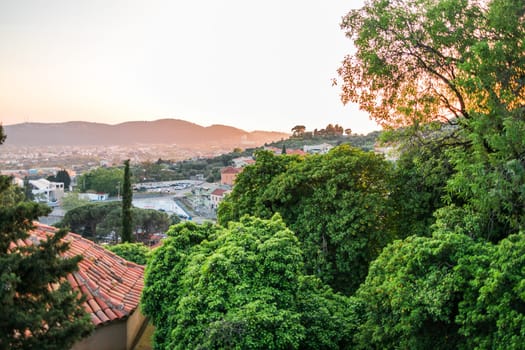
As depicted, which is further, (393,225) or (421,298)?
(393,225)

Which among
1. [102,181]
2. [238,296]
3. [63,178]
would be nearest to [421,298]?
[238,296]

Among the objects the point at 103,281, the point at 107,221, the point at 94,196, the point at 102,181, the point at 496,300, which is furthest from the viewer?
the point at 102,181

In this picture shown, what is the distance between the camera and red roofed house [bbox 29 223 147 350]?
811 centimetres

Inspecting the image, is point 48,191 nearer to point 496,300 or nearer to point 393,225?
point 393,225

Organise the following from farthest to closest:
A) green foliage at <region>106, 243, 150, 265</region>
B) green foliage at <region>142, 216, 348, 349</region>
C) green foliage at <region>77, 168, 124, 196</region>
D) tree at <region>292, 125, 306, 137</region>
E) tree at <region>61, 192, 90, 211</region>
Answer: tree at <region>292, 125, 306, 137</region>, green foliage at <region>77, 168, 124, 196</region>, tree at <region>61, 192, 90, 211</region>, green foliage at <region>106, 243, 150, 265</region>, green foliage at <region>142, 216, 348, 349</region>

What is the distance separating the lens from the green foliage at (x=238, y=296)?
7.27 meters

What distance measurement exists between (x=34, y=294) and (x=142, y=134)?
402 ft

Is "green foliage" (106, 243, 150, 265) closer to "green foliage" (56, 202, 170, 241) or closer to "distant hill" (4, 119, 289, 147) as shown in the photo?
"green foliage" (56, 202, 170, 241)

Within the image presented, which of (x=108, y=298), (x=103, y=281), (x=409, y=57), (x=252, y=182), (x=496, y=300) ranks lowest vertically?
(x=108, y=298)

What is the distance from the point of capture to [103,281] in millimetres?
9156

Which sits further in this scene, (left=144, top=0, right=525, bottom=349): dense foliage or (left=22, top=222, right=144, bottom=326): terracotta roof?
(left=22, top=222, right=144, bottom=326): terracotta roof

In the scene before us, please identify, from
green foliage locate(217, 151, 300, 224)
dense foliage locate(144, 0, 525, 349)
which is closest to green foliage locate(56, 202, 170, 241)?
green foliage locate(217, 151, 300, 224)

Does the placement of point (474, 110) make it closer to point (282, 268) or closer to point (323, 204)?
point (323, 204)

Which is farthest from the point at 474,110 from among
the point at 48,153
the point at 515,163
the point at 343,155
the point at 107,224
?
the point at 48,153
